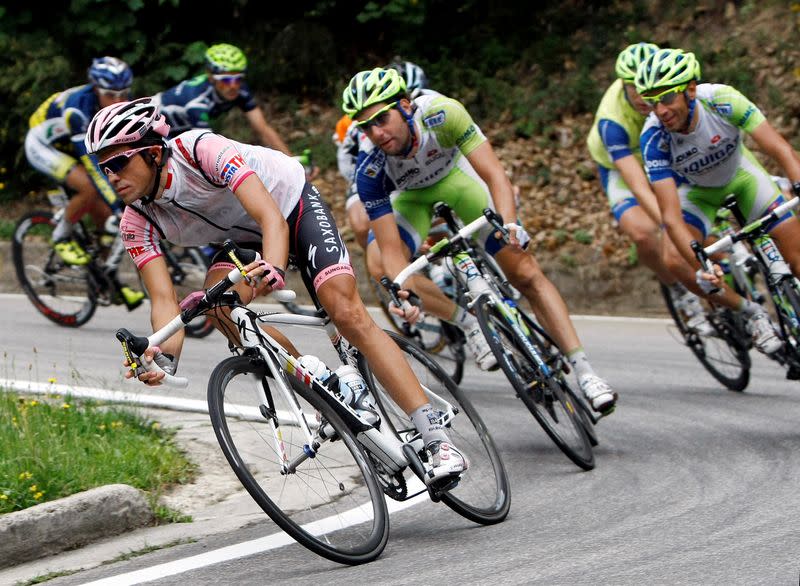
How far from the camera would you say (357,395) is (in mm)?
5434

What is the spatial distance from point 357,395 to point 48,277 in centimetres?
677

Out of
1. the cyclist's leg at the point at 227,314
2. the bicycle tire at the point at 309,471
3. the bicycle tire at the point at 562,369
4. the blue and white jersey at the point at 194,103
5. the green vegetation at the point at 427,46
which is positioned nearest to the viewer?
the bicycle tire at the point at 309,471

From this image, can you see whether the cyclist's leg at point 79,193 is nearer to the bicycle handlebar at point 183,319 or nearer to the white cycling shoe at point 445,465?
the bicycle handlebar at point 183,319

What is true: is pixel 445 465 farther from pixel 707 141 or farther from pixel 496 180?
pixel 707 141

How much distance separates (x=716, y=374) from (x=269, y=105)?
1016cm

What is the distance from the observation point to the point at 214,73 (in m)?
11.1

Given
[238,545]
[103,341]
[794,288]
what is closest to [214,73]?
[103,341]

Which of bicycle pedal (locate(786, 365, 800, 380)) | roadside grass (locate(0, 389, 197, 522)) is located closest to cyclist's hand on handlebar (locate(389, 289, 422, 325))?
roadside grass (locate(0, 389, 197, 522))

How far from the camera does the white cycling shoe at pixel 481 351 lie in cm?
714

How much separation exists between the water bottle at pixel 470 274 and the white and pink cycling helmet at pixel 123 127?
220 cm

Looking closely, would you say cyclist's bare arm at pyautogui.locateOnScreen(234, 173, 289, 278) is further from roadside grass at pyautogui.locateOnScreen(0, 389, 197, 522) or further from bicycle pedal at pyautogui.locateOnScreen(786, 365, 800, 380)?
bicycle pedal at pyautogui.locateOnScreen(786, 365, 800, 380)

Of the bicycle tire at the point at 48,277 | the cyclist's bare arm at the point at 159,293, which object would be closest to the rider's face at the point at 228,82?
the bicycle tire at the point at 48,277

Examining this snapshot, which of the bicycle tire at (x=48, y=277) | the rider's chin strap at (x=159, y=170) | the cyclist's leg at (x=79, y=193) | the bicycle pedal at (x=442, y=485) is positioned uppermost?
the rider's chin strap at (x=159, y=170)

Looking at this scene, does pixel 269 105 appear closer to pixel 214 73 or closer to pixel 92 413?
pixel 214 73
